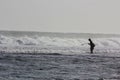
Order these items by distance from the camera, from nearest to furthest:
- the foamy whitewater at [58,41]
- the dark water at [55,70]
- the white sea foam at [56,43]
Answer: the dark water at [55,70] → the foamy whitewater at [58,41] → the white sea foam at [56,43]

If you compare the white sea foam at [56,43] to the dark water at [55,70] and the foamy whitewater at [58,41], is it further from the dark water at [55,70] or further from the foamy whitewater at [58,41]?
the dark water at [55,70]

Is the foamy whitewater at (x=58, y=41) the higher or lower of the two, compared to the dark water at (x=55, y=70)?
higher

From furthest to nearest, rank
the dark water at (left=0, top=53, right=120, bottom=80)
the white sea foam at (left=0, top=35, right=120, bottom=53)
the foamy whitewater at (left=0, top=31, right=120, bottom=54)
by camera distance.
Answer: the white sea foam at (left=0, top=35, right=120, bottom=53) → the foamy whitewater at (left=0, top=31, right=120, bottom=54) → the dark water at (left=0, top=53, right=120, bottom=80)

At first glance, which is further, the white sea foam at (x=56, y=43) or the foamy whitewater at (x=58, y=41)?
the white sea foam at (x=56, y=43)

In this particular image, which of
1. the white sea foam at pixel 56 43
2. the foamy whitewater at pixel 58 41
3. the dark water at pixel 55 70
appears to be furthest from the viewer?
the white sea foam at pixel 56 43

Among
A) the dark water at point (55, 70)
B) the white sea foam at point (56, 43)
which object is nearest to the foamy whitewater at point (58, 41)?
the white sea foam at point (56, 43)

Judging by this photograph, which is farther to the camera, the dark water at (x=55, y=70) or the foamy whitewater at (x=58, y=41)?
the foamy whitewater at (x=58, y=41)

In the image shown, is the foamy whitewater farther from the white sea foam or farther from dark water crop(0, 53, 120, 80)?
dark water crop(0, 53, 120, 80)

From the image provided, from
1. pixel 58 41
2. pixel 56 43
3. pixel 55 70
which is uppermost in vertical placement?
pixel 58 41

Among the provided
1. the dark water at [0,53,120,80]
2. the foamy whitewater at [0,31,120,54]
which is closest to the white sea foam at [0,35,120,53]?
the foamy whitewater at [0,31,120,54]

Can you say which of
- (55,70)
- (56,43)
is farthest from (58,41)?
(55,70)

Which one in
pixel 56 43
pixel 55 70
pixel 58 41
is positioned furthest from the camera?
pixel 58 41

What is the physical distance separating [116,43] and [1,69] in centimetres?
3916

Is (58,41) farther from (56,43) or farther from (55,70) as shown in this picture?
(55,70)
